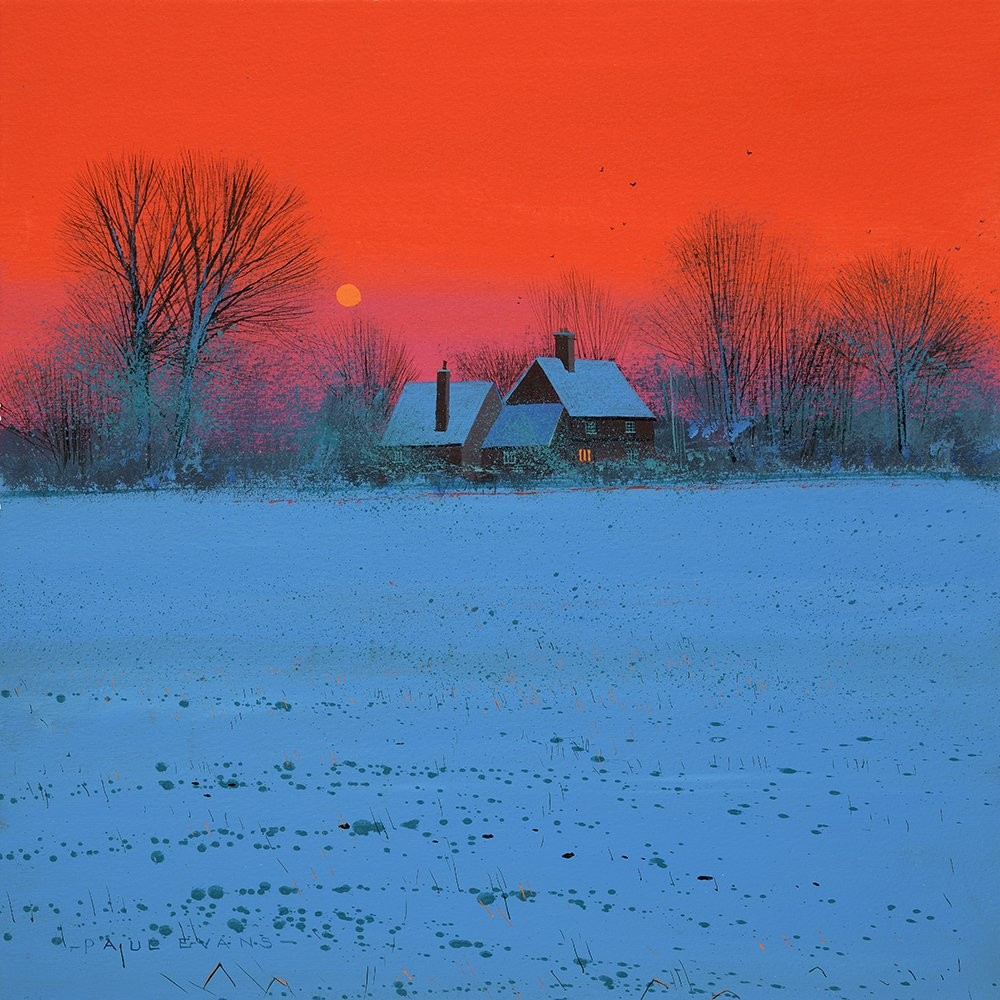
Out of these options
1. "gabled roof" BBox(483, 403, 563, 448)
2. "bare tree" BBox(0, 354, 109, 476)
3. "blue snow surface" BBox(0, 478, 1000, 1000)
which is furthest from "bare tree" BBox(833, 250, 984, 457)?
"bare tree" BBox(0, 354, 109, 476)

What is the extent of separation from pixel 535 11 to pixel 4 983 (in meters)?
5.63

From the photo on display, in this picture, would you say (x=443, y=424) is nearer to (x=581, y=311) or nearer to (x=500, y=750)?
(x=581, y=311)

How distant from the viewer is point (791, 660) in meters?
7.55

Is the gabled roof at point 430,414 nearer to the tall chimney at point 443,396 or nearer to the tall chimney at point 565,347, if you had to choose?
the tall chimney at point 443,396

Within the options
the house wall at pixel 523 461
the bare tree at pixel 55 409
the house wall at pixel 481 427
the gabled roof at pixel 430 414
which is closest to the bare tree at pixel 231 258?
the bare tree at pixel 55 409

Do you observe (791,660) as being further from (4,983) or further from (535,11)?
(4,983)

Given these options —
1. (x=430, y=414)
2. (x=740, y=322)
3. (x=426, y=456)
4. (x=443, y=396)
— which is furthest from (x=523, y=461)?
(x=740, y=322)

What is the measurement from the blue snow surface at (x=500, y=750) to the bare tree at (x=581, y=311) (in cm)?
236

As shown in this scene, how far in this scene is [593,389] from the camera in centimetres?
1089

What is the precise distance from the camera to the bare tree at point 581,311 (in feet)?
23.9

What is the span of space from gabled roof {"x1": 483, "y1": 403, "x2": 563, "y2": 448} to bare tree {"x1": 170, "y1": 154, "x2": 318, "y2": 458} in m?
4.69

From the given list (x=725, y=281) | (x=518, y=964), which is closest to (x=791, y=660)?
(x=725, y=281)

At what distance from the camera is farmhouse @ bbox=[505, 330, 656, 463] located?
411 inches

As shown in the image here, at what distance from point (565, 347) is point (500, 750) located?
13.7ft
